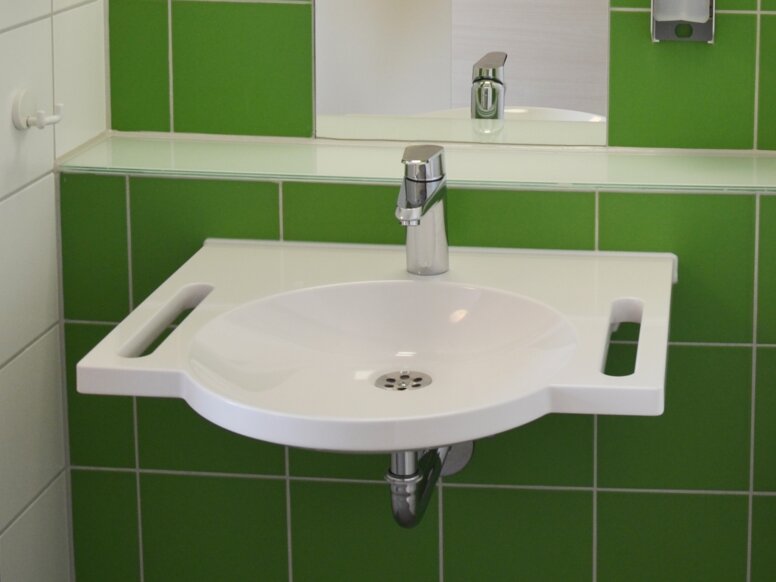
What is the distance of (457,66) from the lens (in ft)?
7.87

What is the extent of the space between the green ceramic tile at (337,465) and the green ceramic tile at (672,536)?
0.34 metres

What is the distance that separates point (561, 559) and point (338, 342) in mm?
530

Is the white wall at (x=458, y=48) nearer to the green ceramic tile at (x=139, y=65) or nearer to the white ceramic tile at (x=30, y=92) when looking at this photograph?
the green ceramic tile at (x=139, y=65)

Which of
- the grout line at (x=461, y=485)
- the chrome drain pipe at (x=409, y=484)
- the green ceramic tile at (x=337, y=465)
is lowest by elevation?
the grout line at (x=461, y=485)

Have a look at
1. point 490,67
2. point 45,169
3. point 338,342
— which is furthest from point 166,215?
point 490,67

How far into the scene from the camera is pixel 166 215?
233cm

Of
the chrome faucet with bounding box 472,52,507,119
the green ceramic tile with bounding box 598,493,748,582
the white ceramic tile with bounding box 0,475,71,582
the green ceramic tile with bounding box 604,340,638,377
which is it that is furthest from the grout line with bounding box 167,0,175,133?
the green ceramic tile with bounding box 598,493,748,582

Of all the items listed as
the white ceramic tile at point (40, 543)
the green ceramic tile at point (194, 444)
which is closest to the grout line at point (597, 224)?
the green ceramic tile at point (194, 444)

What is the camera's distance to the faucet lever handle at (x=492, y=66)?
7.81ft

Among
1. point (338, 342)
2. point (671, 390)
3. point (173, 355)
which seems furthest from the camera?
point (671, 390)

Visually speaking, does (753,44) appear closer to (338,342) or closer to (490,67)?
(490,67)

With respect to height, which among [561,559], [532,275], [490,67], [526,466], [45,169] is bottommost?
[561,559]

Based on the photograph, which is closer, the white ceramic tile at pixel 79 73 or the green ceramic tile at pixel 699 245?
the green ceramic tile at pixel 699 245

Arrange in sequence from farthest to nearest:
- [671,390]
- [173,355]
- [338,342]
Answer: [671,390] < [338,342] < [173,355]
